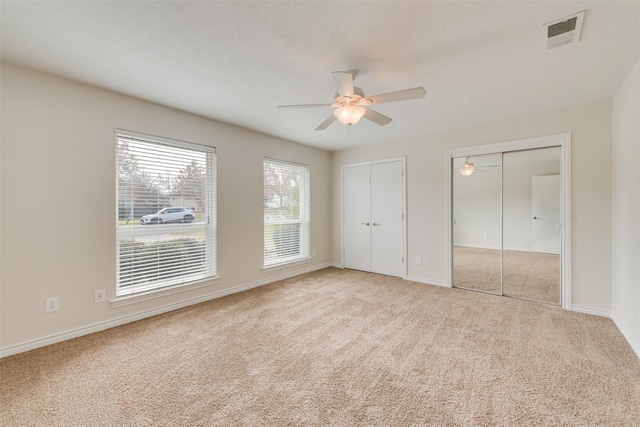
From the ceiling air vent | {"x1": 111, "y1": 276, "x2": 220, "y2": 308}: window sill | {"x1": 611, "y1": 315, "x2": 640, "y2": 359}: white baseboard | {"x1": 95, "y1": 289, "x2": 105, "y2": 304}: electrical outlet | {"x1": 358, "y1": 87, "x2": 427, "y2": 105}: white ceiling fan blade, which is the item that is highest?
the ceiling air vent

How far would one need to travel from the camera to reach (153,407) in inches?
63.7

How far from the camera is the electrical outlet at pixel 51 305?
2.34 metres

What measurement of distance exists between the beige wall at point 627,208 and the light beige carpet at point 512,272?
1.87ft

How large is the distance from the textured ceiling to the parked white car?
1.21 metres

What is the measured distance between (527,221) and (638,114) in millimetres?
1616

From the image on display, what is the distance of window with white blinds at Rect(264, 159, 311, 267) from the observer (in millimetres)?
4316

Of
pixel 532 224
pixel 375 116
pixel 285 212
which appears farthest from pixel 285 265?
pixel 532 224

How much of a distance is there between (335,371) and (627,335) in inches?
106

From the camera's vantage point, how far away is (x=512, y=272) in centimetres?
363

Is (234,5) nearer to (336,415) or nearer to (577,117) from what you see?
(336,415)

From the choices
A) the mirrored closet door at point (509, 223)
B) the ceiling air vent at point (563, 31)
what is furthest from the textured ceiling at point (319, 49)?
the mirrored closet door at point (509, 223)

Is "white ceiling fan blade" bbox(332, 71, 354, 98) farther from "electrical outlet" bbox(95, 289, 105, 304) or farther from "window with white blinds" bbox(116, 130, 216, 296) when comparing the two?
"electrical outlet" bbox(95, 289, 105, 304)

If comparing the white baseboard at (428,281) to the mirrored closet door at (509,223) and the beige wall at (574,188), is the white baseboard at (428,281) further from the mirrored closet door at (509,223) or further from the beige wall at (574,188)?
the mirrored closet door at (509,223)

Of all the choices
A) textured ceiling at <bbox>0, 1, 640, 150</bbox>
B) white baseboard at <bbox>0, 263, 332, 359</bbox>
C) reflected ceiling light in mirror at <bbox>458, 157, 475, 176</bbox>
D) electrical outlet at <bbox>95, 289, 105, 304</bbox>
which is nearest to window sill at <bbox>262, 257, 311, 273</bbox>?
white baseboard at <bbox>0, 263, 332, 359</bbox>
